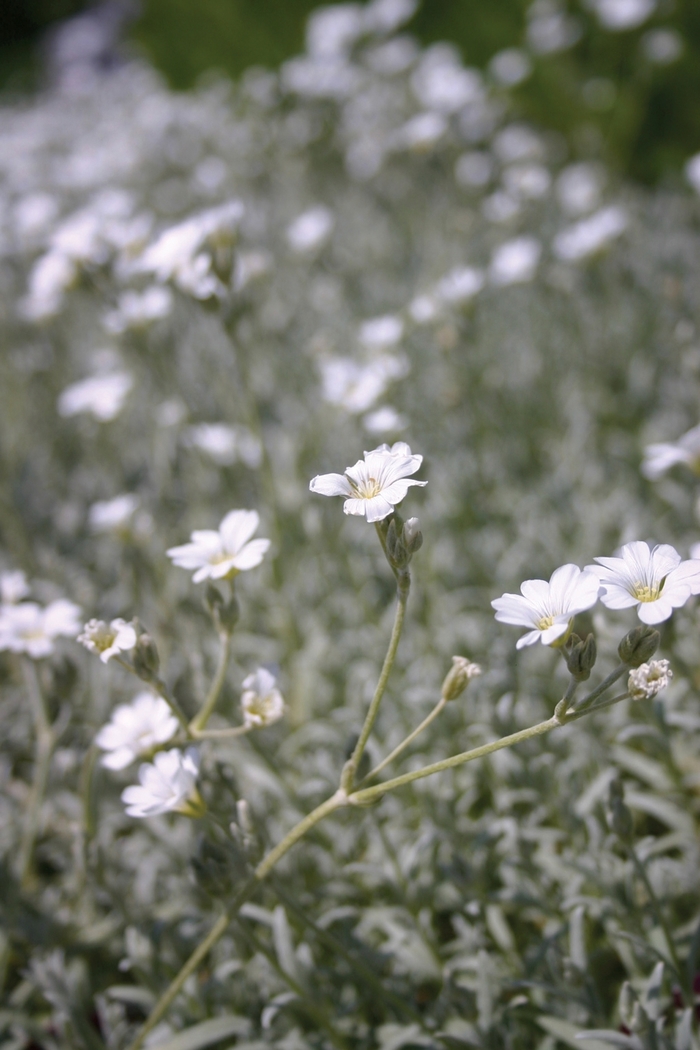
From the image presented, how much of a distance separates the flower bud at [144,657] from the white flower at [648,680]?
0.69 meters

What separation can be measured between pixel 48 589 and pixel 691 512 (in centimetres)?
193

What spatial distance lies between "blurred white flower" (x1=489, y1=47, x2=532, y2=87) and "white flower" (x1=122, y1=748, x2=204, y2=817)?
4.69 metres

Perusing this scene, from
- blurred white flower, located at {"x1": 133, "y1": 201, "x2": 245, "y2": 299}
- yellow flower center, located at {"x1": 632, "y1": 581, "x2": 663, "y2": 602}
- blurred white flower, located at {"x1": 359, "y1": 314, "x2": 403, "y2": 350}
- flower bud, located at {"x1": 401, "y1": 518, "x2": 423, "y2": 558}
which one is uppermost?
blurred white flower, located at {"x1": 133, "y1": 201, "x2": 245, "y2": 299}

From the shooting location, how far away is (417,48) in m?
5.94

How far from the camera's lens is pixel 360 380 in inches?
95.8

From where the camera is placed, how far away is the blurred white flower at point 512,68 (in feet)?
15.5

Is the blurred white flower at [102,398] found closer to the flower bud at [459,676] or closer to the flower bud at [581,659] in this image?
the flower bud at [459,676]

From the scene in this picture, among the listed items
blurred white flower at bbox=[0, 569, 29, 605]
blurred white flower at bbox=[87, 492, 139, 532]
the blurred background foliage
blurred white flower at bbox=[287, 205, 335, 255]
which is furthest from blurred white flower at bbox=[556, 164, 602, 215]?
blurred white flower at bbox=[0, 569, 29, 605]

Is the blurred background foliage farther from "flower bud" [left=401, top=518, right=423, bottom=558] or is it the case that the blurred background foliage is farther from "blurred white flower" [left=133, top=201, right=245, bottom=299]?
"flower bud" [left=401, top=518, right=423, bottom=558]

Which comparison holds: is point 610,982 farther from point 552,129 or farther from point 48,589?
point 552,129

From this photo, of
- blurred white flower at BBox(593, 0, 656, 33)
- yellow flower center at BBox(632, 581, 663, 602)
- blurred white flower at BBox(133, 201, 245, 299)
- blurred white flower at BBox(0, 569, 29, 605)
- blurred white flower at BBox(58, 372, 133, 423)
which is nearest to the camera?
yellow flower center at BBox(632, 581, 663, 602)

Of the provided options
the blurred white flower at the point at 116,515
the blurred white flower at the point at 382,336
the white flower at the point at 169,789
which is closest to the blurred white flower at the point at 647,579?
the white flower at the point at 169,789

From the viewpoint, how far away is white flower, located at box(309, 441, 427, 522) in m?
1.09

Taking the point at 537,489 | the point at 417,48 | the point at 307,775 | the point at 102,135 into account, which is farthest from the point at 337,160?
the point at 307,775
